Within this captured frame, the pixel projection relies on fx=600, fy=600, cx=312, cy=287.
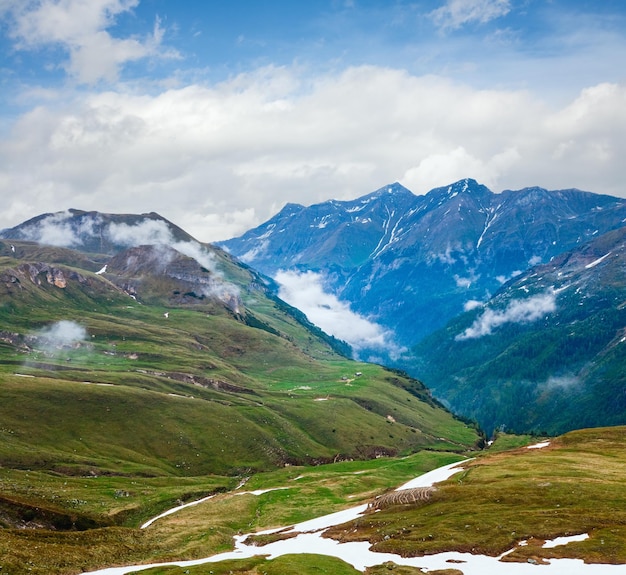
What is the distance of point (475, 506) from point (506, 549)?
22548mm

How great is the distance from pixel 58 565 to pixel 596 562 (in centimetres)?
6870

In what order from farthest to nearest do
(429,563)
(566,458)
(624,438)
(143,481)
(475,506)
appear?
(143,481), (624,438), (566,458), (475,506), (429,563)

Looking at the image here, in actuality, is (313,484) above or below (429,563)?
above

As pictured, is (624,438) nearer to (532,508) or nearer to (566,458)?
(566,458)

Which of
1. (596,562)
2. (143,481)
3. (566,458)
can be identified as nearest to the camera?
(596,562)

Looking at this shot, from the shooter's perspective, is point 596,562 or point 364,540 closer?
point 596,562

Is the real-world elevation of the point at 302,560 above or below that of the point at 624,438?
below

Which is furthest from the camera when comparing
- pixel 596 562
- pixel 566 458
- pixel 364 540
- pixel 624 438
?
pixel 624 438

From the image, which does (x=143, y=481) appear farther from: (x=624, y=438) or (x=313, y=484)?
(x=624, y=438)

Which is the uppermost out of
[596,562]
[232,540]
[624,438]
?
[624,438]

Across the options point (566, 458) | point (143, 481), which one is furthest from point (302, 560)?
point (143, 481)

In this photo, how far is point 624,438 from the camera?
173 m

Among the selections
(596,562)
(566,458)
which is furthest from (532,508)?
(566,458)

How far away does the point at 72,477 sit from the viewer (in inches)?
7131
